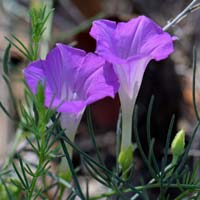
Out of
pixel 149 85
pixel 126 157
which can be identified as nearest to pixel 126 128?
pixel 126 157

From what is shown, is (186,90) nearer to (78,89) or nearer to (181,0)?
(181,0)

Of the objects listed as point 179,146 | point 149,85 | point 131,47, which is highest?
point 131,47

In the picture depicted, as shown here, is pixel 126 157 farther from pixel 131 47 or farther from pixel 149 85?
pixel 149 85

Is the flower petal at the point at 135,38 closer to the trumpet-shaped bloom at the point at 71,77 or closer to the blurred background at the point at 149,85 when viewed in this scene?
the trumpet-shaped bloom at the point at 71,77

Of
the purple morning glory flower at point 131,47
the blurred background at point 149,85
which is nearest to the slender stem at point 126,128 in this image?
the purple morning glory flower at point 131,47

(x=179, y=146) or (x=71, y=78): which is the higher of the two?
(x=71, y=78)

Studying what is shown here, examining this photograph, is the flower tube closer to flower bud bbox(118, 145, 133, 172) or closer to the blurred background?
flower bud bbox(118, 145, 133, 172)
